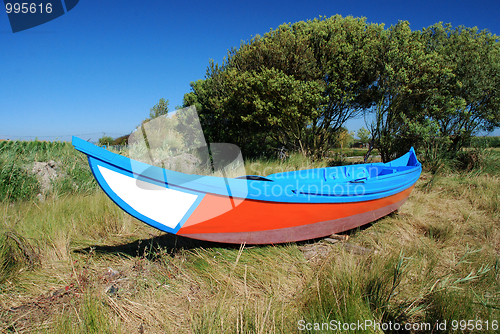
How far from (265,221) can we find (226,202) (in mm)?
605

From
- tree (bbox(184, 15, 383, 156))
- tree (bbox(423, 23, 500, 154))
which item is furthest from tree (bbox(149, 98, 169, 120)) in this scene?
tree (bbox(423, 23, 500, 154))

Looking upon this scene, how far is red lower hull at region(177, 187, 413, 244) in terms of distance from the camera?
8.88ft

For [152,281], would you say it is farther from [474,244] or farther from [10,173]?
[10,173]

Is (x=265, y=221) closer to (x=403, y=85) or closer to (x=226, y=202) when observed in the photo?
(x=226, y=202)

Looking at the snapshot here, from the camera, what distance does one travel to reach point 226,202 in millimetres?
2650

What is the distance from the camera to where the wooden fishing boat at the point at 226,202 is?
2.39m

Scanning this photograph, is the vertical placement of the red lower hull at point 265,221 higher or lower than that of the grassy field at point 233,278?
higher

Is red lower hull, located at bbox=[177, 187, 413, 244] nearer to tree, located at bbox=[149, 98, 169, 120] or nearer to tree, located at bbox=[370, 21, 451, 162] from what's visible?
tree, located at bbox=[370, 21, 451, 162]

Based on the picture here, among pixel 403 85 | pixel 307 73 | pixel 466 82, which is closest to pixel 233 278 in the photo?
pixel 307 73

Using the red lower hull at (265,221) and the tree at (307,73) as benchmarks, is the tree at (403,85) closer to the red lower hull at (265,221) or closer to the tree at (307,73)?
the tree at (307,73)

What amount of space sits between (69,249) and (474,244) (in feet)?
18.1

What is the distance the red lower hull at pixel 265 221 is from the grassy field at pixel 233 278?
0.22 meters

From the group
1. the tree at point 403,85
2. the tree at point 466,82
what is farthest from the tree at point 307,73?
the tree at point 466,82

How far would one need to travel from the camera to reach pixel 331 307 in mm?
1938
